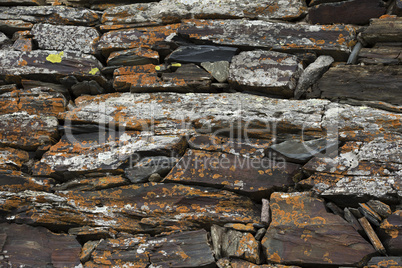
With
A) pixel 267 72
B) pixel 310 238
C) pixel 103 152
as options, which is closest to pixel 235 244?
pixel 310 238

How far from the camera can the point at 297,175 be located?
3920mm

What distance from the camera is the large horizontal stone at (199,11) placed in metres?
5.03

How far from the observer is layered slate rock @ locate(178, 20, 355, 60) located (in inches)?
181

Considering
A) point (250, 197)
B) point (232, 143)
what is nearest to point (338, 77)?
point (232, 143)

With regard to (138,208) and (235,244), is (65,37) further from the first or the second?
(235,244)

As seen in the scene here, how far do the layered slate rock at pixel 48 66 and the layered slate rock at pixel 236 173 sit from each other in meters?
1.76

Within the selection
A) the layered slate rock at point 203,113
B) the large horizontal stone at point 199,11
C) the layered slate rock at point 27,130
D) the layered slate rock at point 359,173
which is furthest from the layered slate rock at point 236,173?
the large horizontal stone at point 199,11

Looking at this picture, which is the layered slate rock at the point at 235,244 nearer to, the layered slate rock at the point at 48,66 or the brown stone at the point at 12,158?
the brown stone at the point at 12,158

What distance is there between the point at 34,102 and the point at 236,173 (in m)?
2.67

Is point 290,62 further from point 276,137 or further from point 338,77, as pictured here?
point 276,137

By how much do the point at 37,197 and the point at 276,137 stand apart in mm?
2676

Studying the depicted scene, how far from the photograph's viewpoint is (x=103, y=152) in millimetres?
4207

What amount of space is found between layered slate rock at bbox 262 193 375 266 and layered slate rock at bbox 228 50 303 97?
1.42m

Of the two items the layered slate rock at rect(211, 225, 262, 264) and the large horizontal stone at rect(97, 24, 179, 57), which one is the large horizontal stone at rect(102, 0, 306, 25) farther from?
the layered slate rock at rect(211, 225, 262, 264)
